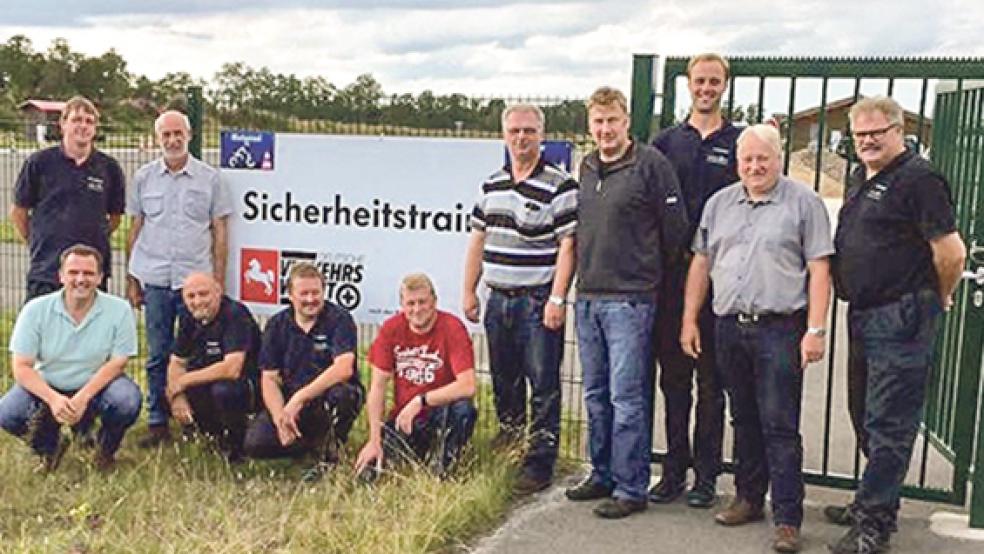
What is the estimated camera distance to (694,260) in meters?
4.88

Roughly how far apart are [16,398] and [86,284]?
2.50ft

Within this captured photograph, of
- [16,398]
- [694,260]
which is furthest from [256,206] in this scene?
[694,260]

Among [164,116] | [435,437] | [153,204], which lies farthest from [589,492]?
[164,116]

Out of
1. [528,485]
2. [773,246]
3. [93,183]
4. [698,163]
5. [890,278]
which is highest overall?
[698,163]

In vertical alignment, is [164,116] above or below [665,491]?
above

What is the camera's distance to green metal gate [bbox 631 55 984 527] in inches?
195

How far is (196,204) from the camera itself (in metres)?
6.29

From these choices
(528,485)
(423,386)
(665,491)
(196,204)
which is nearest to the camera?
(665,491)

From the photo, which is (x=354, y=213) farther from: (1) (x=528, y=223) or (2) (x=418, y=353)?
(1) (x=528, y=223)

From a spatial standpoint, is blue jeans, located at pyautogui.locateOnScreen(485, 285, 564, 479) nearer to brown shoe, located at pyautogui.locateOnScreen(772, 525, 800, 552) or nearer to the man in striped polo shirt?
the man in striped polo shirt

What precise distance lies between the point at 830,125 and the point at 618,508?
220 cm

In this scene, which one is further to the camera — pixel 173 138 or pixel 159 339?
pixel 159 339

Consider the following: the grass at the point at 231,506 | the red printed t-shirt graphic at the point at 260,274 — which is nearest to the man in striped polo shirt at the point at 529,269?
the grass at the point at 231,506

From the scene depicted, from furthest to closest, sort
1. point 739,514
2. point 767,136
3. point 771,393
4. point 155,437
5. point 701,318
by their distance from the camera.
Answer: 1. point 155,437
2. point 701,318
3. point 739,514
4. point 771,393
5. point 767,136
